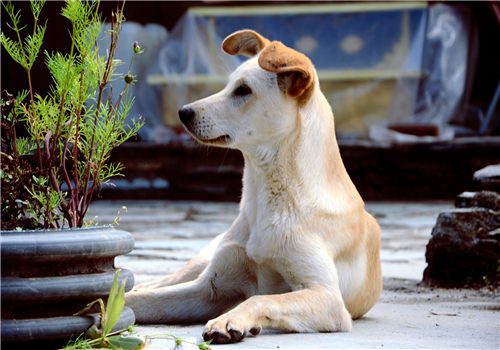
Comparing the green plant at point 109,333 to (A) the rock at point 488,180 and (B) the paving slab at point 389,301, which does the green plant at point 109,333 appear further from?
(A) the rock at point 488,180

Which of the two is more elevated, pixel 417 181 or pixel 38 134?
pixel 38 134

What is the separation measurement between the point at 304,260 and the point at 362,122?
29.3 feet

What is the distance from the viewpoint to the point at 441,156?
11.4 metres

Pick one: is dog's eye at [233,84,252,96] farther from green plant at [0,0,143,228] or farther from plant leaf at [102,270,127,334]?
plant leaf at [102,270,127,334]

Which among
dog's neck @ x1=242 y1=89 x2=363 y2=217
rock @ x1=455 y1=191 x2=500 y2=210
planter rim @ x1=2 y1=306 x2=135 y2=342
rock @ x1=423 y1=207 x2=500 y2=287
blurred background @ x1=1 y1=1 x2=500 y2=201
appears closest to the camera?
planter rim @ x1=2 y1=306 x2=135 y2=342

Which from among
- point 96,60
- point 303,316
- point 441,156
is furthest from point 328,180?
point 441,156

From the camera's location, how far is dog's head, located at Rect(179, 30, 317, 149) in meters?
3.39

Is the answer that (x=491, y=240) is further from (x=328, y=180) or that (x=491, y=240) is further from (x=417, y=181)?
(x=417, y=181)

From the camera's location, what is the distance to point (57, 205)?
2660 millimetres

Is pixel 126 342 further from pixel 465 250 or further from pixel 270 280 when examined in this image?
pixel 465 250

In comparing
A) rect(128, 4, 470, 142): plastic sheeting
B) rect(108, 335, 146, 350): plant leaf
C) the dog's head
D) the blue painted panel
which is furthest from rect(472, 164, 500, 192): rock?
the blue painted panel

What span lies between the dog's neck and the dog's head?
0.14 ft

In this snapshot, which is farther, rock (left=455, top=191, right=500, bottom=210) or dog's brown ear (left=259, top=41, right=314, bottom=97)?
rock (left=455, top=191, right=500, bottom=210)

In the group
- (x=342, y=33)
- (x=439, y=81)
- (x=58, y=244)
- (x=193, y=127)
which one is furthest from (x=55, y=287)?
(x=439, y=81)
